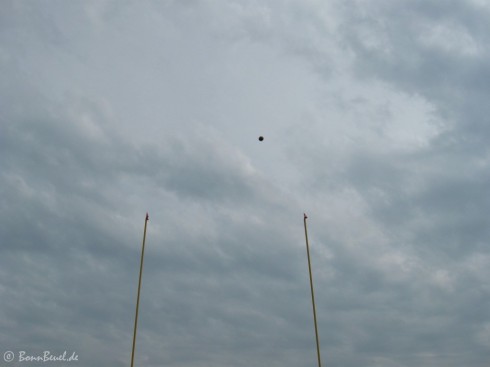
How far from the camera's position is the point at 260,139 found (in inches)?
1499
